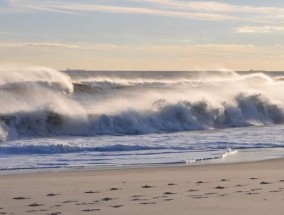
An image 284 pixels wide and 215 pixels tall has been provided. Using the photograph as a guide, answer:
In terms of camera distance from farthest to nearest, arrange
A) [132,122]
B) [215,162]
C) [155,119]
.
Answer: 1. [155,119]
2. [132,122]
3. [215,162]

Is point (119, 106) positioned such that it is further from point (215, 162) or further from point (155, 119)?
point (215, 162)

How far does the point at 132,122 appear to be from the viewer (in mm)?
28750

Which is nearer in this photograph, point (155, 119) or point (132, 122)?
point (132, 122)

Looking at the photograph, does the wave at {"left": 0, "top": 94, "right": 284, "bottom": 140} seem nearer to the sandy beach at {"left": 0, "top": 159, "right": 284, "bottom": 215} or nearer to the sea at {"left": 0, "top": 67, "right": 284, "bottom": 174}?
the sea at {"left": 0, "top": 67, "right": 284, "bottom": 174}

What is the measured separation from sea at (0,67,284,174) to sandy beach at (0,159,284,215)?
1758 millimetres

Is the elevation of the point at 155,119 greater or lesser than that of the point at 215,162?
greater

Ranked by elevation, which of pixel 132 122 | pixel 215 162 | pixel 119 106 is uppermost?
pixel 119 106

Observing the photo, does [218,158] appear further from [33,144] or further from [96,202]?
[96,202]

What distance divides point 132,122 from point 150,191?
17698 millimetres

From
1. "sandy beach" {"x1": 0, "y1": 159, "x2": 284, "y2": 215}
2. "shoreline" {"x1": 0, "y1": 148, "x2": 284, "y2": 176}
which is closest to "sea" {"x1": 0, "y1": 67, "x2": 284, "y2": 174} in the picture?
"shoreline" {"x1": 0, "y1": 148, "x2": 284, "y2": 176}

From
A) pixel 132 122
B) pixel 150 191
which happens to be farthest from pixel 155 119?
pixel 150 191

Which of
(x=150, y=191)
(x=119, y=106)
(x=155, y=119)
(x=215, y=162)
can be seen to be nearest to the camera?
(x=150, y=191)

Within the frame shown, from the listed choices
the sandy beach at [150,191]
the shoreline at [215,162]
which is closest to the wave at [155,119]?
the shoreline at [215,162]

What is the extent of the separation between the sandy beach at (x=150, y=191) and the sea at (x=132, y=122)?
176 cm
